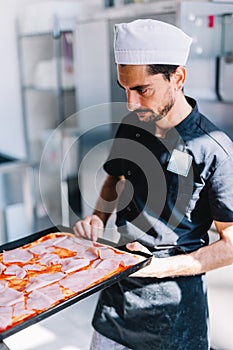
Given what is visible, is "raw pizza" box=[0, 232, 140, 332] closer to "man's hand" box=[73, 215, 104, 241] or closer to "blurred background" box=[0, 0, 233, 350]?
"man's hand" box=[73, 215, 104, 241]

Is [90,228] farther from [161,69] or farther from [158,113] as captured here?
[161,69]

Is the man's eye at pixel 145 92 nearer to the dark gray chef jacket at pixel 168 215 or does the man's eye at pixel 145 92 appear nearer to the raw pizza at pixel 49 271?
the dark gray chef jacket at pixel 168 215

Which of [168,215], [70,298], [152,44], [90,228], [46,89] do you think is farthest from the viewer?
[46,89]

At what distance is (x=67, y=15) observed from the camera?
2639 mm

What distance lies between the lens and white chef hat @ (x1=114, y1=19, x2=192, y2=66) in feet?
3.61

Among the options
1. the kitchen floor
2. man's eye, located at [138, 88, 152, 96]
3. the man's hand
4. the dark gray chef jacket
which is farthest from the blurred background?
man's eye, located at [138, 88, 152, 96]

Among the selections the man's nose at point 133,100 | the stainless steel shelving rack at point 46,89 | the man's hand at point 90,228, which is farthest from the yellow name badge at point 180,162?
the stainless steel shelving rack at point 46,89

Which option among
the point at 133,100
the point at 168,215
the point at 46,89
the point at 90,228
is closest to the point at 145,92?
the point at 133,100

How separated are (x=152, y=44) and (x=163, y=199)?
1.32ft

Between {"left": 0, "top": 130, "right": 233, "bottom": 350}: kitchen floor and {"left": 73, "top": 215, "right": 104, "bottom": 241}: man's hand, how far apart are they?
60 centimetres

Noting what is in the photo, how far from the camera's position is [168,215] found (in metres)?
1.21

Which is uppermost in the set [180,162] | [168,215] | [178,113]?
[178,113]

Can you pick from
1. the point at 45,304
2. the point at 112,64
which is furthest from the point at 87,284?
the point at 112,64

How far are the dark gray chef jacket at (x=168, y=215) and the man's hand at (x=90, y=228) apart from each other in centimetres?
6
